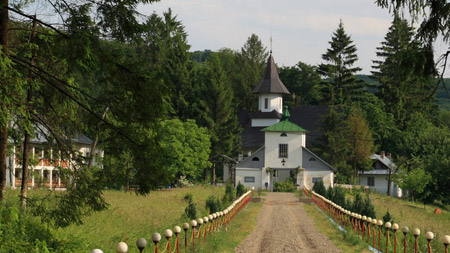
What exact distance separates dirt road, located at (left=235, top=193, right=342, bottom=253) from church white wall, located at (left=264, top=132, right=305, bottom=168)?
2560 centimetres

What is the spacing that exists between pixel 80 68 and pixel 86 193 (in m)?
3.14

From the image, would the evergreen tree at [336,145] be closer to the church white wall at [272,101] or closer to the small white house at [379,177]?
the small white house at [379,177]

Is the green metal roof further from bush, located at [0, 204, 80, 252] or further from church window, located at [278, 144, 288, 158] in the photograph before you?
bush, located at [0, 204, 80, 252]

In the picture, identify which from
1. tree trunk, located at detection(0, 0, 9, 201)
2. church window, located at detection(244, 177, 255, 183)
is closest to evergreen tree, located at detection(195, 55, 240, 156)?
church window, located at detection(244, 177, 255, 183)

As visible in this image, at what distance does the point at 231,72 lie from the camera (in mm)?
89812

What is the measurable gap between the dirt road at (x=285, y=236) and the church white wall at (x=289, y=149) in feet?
84.0

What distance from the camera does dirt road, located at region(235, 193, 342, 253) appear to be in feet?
55.6

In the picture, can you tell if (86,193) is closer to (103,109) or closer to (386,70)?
(103,109)

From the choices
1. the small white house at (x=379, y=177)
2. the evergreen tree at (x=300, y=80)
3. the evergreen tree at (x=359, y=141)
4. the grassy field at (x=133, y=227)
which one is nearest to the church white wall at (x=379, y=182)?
the small white house at (x=379, y=177)

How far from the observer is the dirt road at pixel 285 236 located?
16.9m

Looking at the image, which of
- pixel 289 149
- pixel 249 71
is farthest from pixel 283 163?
pixel 249 71

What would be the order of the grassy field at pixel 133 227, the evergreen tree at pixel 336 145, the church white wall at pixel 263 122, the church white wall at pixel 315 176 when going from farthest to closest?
the church white wall at pixel 263 122 < the evergreen tree at pixel 336 145 < the church white wall at pixel 315 176 < the grassy field at pixel 133 227

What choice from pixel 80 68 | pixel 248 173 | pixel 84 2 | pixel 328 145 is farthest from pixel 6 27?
pixel 328 145

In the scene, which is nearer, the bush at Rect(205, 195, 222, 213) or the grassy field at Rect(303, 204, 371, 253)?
the grassy field at Rect(303, 204, 371, 253)
